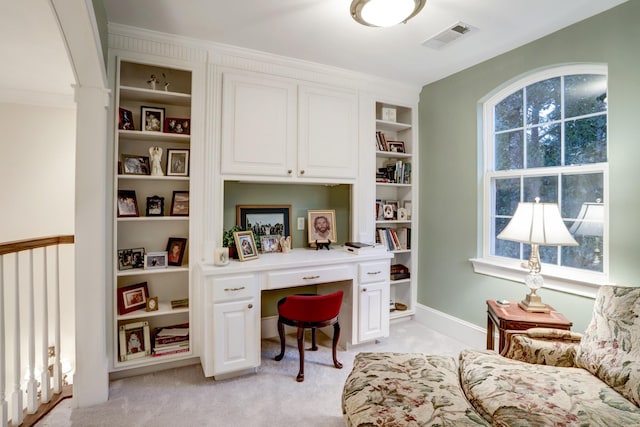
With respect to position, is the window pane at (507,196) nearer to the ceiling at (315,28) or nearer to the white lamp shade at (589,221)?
the white lamp shade at (589,221)

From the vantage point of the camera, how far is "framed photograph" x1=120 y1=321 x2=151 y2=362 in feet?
7.89

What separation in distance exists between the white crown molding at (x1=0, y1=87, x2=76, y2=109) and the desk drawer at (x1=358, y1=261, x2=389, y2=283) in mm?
3469

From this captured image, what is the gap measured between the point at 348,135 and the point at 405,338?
203cm

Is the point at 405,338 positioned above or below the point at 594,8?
below

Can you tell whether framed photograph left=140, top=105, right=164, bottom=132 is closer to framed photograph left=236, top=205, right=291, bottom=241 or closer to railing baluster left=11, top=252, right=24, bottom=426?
framed photograph left=236, top=205, right=291, bottom=241

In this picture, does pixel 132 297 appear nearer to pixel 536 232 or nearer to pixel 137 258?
pixel 137 258

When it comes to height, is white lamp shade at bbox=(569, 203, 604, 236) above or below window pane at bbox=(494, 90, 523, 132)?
below

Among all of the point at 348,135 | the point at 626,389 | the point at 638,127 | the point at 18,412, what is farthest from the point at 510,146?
the point at 18,412

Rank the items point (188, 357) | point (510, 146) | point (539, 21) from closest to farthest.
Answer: point (539, 21)
point (188, 357)
point (510, 146)

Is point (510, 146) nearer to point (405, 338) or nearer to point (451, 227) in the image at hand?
point (451, 227)

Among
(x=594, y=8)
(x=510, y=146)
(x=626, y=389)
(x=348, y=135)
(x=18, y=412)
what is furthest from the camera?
(x=348, y=135)

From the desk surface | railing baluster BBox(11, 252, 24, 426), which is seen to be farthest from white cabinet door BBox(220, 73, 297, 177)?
railing baluster BBox(11, 252, 24, 426)

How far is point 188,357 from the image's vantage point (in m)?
2.56

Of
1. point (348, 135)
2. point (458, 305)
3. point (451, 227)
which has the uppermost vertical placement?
point (348, 135)
